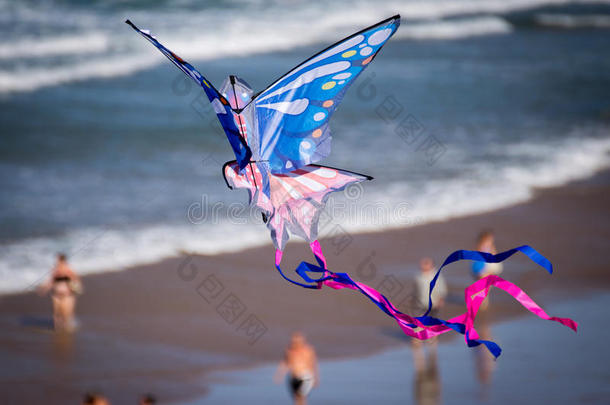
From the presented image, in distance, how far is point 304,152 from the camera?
362 cm

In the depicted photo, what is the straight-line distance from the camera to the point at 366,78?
2292 centimetres

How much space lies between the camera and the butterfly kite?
345 cm

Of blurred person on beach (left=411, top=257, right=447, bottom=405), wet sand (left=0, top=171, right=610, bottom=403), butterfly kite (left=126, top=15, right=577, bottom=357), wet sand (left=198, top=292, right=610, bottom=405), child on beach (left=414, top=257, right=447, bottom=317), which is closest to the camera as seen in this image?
butterfly kite (left=126, top=15, right=577, bottom=357)

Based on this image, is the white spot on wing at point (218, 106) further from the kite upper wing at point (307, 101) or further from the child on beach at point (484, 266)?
the child on beach at point (484, 266)

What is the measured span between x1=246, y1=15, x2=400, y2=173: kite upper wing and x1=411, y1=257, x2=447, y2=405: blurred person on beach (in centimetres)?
568

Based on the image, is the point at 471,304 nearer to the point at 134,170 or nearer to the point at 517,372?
the point at 517,372

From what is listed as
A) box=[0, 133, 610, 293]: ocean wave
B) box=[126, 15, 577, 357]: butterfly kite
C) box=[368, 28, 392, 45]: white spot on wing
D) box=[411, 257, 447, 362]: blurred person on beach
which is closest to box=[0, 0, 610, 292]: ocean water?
box=[0, 133, 610, 293]: ocean wave

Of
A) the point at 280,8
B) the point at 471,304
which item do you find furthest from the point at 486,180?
the point at 280,8

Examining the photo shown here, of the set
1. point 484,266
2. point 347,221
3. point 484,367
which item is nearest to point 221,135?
point 347,221

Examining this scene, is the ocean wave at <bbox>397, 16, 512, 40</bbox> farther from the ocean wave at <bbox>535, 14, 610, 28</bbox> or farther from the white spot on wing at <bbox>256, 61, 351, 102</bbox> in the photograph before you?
the white spot on wing at <bbox>256, 61, 351, 102</bbox>

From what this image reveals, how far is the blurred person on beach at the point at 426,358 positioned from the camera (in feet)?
28.5

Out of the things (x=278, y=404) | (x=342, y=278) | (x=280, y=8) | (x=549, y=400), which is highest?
(x=280, y=8)

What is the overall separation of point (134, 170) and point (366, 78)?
887 centimetres

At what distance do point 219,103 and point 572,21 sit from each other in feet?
108
